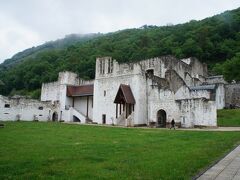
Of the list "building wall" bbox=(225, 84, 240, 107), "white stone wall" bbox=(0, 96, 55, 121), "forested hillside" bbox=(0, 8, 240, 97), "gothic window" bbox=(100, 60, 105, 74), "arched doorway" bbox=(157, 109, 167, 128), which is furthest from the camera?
"forested hillside" bbox=(0, 8, 240, 97)

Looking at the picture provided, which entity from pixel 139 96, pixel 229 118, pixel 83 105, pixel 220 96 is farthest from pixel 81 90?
pixel 229 118

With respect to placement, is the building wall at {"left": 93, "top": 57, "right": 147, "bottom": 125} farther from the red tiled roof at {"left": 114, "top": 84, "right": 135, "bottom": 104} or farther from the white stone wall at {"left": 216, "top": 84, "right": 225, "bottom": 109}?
the white stone wall at {"left": 216, "top": 84, "right": 225, "bottom": 109}

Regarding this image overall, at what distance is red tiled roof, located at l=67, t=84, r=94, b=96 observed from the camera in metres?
51.0

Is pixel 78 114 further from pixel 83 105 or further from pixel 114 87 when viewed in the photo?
pixel 114 87

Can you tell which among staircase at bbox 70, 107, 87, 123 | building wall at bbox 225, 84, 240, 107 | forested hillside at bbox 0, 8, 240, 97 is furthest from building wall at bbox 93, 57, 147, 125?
forested hillside at bbox 0, 8, 240, 97

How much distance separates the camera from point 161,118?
123ft

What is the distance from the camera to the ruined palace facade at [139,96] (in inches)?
1340

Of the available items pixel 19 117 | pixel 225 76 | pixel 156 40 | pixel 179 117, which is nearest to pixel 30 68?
pixel 156 40

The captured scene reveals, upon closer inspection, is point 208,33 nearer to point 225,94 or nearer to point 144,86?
point 225,94

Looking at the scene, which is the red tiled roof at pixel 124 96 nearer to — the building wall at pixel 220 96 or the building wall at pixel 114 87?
the building wall at pixel 114 87

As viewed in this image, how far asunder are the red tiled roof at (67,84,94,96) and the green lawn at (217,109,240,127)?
72.5ft

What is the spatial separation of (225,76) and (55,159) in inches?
2157

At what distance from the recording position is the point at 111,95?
43.1 metres

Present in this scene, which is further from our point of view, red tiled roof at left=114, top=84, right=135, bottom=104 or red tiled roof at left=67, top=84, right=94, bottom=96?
red tiled roof at left=67, top=84, right=94, bottom=96
